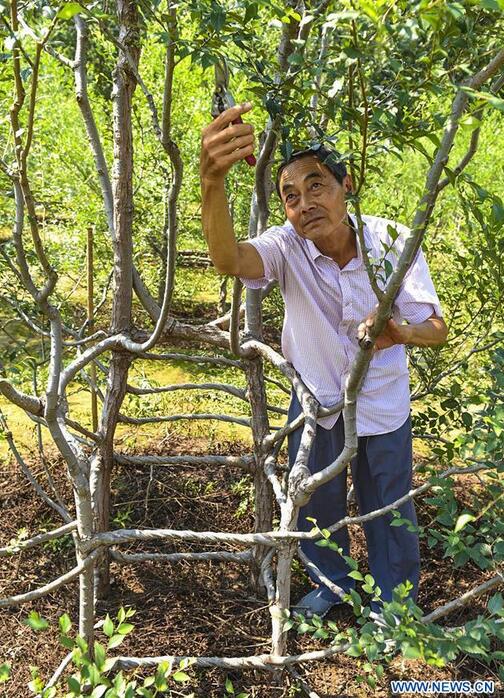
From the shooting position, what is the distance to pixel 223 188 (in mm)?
1849

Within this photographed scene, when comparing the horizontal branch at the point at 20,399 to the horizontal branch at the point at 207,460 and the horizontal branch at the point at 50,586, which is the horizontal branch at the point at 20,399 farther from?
the horizontal branch at the point at 207,460

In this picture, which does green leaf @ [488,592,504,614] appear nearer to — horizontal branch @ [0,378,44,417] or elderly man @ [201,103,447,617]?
elderly man @ [201,103,447,617]

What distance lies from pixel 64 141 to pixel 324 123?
3.47m

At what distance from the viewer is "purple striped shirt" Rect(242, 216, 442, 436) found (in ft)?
7.42

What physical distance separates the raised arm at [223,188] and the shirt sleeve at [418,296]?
489mm

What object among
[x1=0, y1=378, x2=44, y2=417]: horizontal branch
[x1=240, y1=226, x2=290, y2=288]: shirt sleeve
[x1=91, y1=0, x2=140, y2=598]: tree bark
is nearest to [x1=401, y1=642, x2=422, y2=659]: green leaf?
[x1=0, y1=378, x2=44, y2=417]: horizontal branch

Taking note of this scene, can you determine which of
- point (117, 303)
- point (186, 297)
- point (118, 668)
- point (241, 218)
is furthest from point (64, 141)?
point (118, 668)

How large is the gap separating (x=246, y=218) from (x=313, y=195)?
3.62 metres

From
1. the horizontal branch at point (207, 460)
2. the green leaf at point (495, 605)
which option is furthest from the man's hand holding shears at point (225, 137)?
the horizontal branch at point (207, 460)

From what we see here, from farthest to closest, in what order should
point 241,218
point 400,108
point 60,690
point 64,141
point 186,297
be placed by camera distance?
1. point 186,297
2. point 241,218
3. point 64,141
4. point 60,690
5. point 400,108

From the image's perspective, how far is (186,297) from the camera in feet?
22.8

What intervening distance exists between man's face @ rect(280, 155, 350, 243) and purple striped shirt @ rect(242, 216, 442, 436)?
152 millimetres

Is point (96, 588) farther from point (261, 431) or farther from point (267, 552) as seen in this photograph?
point (261, 431)

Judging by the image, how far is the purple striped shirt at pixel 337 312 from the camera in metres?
2.26
